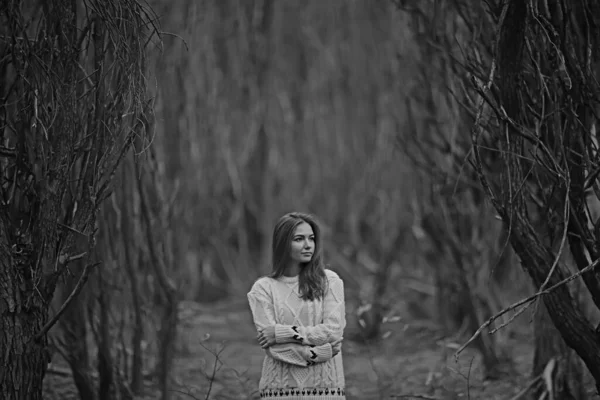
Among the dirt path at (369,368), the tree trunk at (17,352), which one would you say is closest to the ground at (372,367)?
the dirt path at (369,368)

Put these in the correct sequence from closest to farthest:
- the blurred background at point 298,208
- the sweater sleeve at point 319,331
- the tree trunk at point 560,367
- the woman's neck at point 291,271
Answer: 1. the sweater sleeve at point 319,331
2. the woman's neck at point 291,271
3. the tree trunk at point 560,367
4. the blurred background at point 298,208

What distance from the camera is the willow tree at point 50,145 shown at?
4734 mm

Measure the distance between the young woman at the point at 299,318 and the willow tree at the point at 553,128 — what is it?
897 millimetres

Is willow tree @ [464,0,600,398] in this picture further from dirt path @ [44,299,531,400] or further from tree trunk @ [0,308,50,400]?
tree trunk @ [0,308,50,400]

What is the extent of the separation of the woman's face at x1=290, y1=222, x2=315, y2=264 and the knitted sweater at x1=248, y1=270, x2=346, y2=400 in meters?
0.11

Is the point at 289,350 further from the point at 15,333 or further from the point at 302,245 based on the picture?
the point at 15,333

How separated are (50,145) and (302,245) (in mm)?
1310

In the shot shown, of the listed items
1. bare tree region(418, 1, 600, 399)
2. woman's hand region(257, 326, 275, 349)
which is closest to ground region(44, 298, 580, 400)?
bare tree region(418, 1, 600, 399)

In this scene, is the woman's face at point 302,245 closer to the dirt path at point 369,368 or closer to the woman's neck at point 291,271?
the woman's neck at point 291,271

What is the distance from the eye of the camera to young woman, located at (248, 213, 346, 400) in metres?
4.61

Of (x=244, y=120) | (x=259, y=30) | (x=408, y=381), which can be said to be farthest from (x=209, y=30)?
(x=408, y=381)

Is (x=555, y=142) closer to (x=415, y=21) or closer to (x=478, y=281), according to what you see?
(x=415, y=21)

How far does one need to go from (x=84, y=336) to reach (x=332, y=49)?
1134 cm

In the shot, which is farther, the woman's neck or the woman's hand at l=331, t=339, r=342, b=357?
the woman's neck
